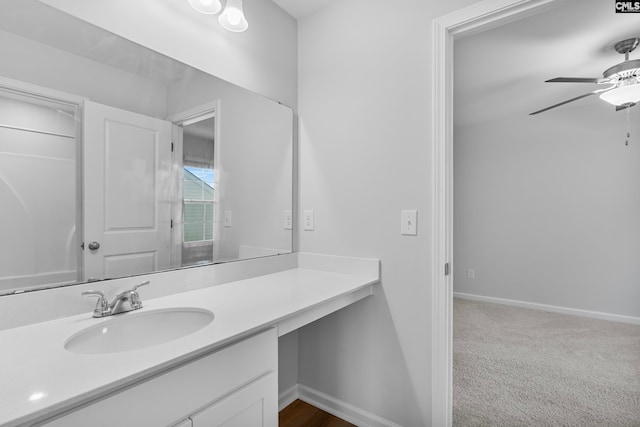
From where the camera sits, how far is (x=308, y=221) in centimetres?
193

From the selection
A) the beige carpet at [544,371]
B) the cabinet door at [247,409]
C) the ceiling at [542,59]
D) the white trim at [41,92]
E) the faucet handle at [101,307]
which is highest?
the ceiling at [542,59]

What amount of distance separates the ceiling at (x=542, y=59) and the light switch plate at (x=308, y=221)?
1473 mm

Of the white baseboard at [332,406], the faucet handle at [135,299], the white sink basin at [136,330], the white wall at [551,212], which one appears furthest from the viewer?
the white wall at [551,212]

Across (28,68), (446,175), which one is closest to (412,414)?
(446,175)

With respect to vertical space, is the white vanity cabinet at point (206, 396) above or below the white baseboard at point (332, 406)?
above

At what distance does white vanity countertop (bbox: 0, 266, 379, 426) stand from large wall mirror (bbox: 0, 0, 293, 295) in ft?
0.63

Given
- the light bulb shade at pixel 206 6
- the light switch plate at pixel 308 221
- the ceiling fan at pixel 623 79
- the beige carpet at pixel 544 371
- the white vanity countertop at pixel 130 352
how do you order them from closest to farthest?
1. the white vanity countertop at pixel 130 352
2. the light bulb shade at pixel 206 6
3. the beige carpet at pixel 544 371
4. the light switch plate at pixel 308 221
5. the ceiling fan at pixel 623 79

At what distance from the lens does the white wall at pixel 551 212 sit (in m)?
3.24

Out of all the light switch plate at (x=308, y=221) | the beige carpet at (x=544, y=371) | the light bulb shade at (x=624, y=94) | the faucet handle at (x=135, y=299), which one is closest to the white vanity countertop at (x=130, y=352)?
the faucet handle at (x=135, y=299)

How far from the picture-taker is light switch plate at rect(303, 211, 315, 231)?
1.91 m

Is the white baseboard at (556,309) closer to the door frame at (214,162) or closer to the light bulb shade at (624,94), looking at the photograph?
the light bulb shade at (624,94)

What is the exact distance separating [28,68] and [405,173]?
4.85 ft

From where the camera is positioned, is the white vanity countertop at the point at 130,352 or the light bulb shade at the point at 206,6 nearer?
the white vanity countertop at the point at 130,352

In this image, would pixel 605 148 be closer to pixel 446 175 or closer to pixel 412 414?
pixel 446 175
